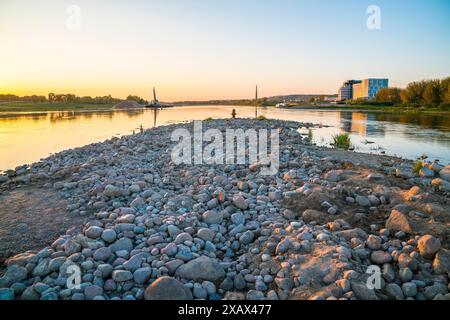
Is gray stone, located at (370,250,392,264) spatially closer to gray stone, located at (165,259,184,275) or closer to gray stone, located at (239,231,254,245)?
gray stone, located at (239,231,254,245)

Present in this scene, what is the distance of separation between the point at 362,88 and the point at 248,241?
134m

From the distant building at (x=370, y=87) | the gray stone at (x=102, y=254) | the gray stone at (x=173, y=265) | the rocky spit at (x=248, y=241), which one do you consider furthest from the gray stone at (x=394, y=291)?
the distant building at (x=370, y=87)

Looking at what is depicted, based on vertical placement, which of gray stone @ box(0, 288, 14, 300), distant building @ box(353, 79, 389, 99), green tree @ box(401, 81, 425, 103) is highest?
distant building @ box(353, 79, 389, 99)

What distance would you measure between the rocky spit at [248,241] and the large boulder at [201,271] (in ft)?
0.04

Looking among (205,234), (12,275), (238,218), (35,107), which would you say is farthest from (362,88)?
(12,275)

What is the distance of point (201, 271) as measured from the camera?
3350mm

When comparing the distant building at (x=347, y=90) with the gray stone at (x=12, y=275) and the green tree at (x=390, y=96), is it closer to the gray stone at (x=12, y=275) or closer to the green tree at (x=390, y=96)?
the green tree at (x=390, y=96)

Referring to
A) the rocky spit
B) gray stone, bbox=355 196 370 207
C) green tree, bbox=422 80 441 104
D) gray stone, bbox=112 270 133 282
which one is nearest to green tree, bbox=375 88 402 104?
green tree, bbox=422 80 441 104

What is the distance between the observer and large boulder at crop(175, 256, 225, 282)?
10.8ft

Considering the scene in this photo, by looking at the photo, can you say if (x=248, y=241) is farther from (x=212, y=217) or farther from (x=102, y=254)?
(x=102, y=254)

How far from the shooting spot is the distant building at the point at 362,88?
116438 mm

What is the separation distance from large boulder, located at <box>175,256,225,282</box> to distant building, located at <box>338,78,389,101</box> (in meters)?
116
